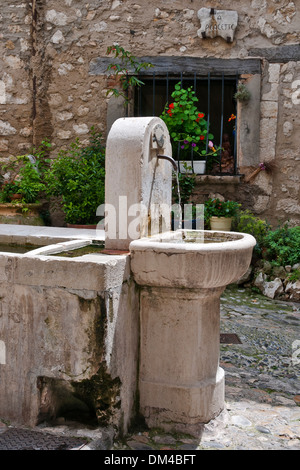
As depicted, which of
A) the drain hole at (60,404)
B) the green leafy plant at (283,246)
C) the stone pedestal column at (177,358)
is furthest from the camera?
the green leafy plant at (283,246)

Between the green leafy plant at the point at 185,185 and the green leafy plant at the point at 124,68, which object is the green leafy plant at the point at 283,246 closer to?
the green leafy plant at the point at 185,185

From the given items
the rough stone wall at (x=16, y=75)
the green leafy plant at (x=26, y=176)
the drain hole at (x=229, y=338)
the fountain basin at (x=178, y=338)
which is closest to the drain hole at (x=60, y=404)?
the fountain basin at (x=178, y=338)

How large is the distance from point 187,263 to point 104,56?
4.28 metres

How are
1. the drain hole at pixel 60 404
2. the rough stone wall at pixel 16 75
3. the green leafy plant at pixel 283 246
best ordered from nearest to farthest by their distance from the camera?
the drain hole at pixel 60 404, the green leafy plant at pixel 283 246, the rough stone wall at pixel 16 75

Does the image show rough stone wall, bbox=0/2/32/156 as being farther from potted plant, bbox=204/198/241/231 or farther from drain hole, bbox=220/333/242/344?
drain hole, bbox=220/333/242/344

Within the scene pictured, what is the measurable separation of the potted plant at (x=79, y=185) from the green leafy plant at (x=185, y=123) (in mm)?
915

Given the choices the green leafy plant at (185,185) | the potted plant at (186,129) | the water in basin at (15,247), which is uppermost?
the potted plant at (186,129)

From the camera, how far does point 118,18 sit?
580cm

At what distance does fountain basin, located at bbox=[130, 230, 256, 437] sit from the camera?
2.37 meters

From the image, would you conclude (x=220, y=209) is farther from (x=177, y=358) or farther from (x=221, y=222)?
(x=177, y=358)

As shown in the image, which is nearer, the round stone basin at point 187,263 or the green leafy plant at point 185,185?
the round stone basin at point 187,263

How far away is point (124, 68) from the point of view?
576cm

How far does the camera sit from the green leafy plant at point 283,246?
5160 mm

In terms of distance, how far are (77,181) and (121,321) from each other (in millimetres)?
3108
